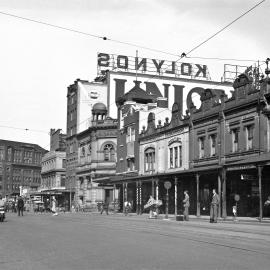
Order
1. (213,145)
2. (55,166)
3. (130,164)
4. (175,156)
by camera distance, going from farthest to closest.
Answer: (55,166)
(130,164)
(175,156)
(213,145)

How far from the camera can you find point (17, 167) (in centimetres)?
15200

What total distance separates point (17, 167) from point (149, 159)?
103445 mm

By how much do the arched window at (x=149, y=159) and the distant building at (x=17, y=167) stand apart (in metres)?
96.4

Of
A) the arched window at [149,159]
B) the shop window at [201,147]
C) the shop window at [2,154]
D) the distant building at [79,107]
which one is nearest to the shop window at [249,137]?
the shop window at [201,147]

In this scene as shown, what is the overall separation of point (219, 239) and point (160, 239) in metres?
1.95

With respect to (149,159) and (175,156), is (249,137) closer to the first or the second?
(175,156)

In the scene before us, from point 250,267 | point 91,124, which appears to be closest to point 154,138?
point 91,124

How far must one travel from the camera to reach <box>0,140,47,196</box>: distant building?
149 meters

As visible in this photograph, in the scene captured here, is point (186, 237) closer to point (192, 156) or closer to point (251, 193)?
point (251, 193)

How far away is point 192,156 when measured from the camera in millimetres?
46062

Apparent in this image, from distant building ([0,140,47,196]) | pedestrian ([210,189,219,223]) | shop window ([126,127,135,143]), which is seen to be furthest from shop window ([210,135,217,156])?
distant building ([0,140,47,196])

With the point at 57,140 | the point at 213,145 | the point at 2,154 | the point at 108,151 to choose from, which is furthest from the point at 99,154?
the point at 2,154

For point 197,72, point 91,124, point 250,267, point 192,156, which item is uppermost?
point 197,72

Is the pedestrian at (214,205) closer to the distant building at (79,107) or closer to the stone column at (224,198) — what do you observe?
the stone column at (224,198)
